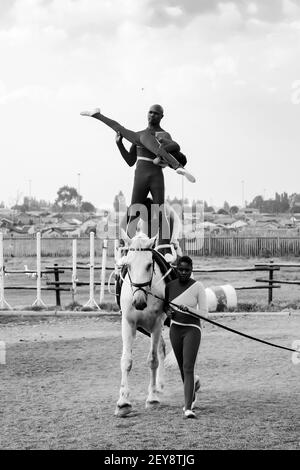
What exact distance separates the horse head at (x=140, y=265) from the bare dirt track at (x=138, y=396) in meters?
1.38

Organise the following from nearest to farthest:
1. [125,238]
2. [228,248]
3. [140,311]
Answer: [125,238] → [140,311] → [228,248]

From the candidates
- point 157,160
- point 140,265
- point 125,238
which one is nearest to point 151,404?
point 140,265

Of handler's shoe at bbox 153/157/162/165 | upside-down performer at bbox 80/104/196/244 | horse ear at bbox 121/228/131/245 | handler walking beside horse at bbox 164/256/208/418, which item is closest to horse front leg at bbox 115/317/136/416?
handler walking beside horse at bbox 164/256/208/418

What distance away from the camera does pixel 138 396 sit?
31.3ft

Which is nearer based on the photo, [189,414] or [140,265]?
[189,414]

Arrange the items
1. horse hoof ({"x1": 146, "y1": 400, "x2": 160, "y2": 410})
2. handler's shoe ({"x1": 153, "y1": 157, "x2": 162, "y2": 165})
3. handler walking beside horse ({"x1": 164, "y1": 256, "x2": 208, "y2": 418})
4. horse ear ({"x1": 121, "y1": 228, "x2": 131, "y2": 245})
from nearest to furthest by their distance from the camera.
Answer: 1. handler walking beside horse ({"x1": 164, "y1": 256, "x2": 208, "y2": 418})
2. horse ear ({"x1": 121, "y1": 228, "x2": 131, "y2": 245})
3. horse hoof ({"x1": 146, "y1": 400, "x2": 160, "y2": 410})
4. handler's shoe ({"x1": 153, "y1": 157, "x2": 162, "y2": 165})

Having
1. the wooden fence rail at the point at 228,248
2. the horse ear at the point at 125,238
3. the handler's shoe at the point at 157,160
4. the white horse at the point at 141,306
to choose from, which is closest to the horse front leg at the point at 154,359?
the white horse at the point at 141,306

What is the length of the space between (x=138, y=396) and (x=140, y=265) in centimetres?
202

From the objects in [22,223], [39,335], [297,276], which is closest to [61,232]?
[22,223]

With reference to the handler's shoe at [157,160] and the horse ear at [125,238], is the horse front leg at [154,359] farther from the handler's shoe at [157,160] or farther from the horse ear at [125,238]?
the handler's shoe at [157,160]

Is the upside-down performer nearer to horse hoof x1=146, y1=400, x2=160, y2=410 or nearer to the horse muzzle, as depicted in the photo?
the horse muzzle

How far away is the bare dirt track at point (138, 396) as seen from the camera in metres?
7.25

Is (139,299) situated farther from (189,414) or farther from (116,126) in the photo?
(116,126)

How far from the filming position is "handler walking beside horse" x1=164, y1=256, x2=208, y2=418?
8.19 meters
